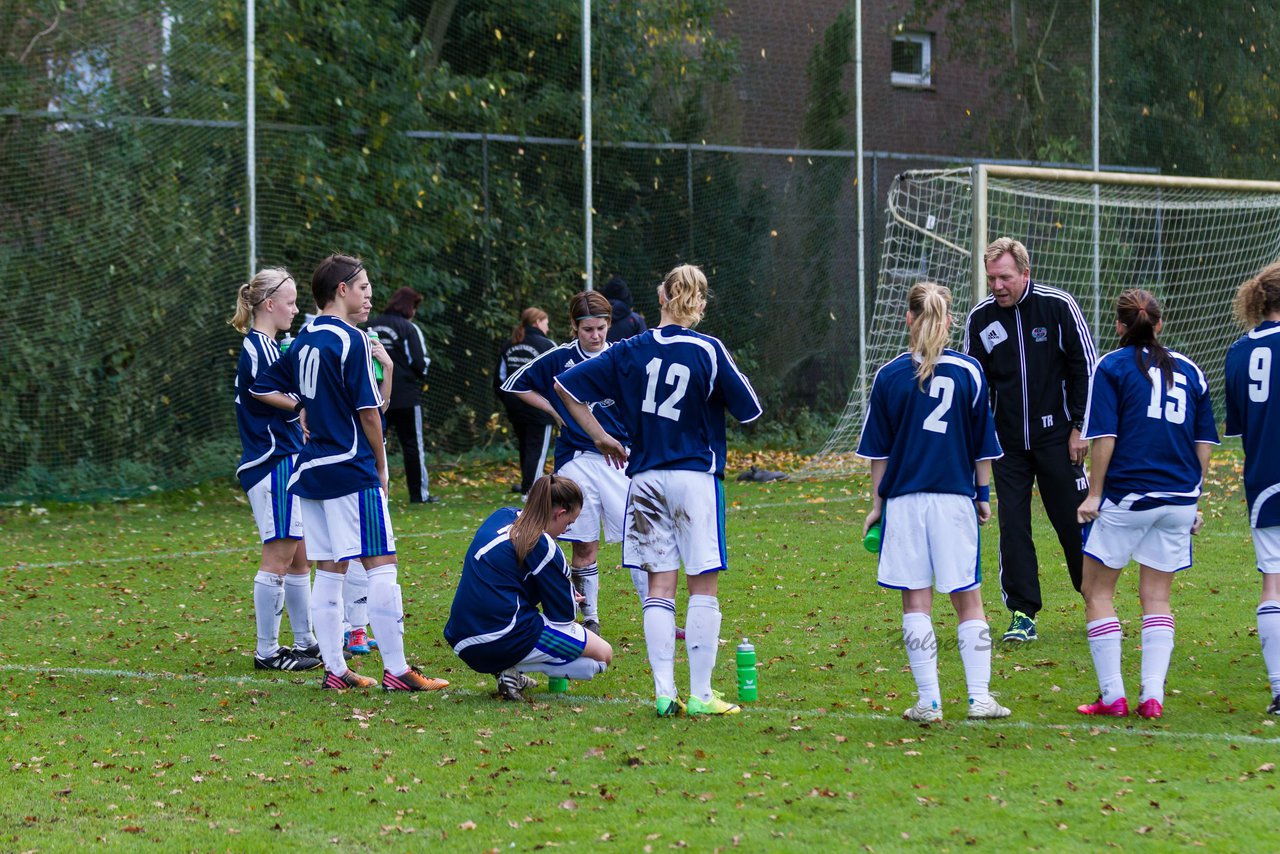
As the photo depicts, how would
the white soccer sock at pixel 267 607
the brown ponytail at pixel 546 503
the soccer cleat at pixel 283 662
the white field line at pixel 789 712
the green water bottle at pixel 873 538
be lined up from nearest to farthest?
the white field line at pixel 789 712 < the green water bottle at pixel 873 538 < the brown ponytail at pixel 546 503 < the white soccer sock at pixel 267 607 < the soccer cleat at pixel 283 662

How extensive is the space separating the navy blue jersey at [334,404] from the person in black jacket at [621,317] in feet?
18.8

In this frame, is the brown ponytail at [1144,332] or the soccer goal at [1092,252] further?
the soccer goal at [1092,252]

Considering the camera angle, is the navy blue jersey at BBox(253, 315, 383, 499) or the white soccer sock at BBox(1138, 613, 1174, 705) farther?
the navy blue jersey at BBox(253, 315, 383, 499)

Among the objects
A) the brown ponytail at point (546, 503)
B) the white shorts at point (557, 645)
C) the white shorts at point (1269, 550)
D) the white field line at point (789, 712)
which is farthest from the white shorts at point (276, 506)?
the white shorts at point (1269, 550)

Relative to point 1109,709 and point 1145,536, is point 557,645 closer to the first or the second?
point 1109,709

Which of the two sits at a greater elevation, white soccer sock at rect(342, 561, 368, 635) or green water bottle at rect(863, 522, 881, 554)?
green water bottle at rect(863, 522, 881, 554)

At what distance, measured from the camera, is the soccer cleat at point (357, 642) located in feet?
25.7

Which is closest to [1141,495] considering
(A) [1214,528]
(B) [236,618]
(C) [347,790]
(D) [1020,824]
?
(D) [1020,824]

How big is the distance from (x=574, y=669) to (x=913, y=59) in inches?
652

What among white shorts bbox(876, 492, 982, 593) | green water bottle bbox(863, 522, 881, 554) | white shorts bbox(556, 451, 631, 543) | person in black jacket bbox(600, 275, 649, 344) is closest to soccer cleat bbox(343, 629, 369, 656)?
white shorts bbox(556, 451, 631, 543)

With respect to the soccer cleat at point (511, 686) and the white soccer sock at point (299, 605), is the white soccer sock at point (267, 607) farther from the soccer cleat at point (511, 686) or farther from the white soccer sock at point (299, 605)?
the soccer cleat at point (511, 686)

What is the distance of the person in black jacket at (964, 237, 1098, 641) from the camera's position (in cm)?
748

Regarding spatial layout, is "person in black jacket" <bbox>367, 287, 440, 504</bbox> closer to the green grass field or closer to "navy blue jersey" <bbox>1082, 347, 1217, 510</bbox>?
the green grass field

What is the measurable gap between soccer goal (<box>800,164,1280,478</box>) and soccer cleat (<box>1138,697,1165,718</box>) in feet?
34.1
